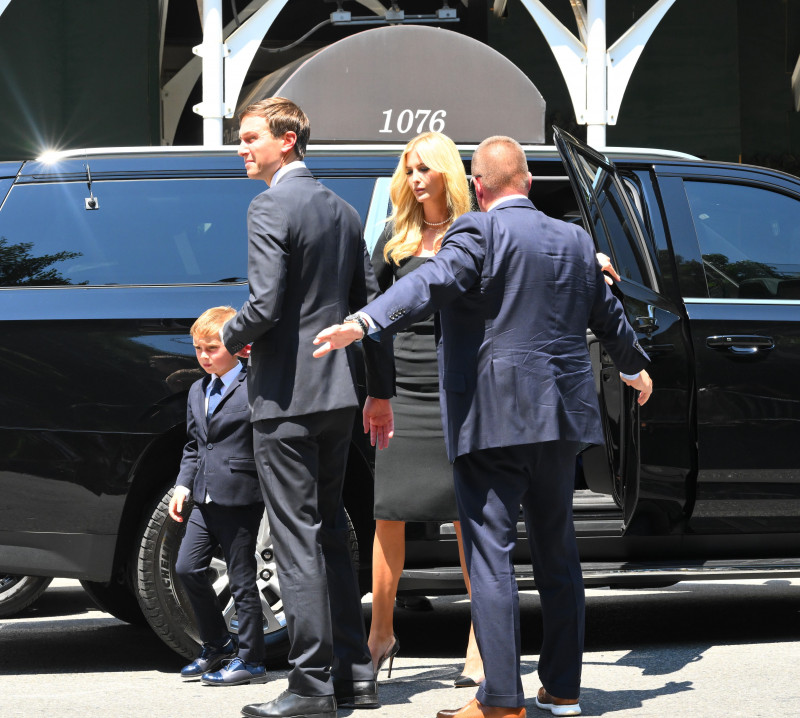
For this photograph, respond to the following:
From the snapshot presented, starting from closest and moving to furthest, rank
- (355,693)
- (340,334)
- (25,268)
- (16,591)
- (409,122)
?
1. (340,334)
2. (355,693)
3. (25,268)
4. (16,591)
5. (409,122)

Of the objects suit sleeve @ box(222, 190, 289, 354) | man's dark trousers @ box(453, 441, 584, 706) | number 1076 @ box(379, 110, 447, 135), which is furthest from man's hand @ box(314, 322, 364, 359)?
number 1076 @ box(379, 110, 447, 135)

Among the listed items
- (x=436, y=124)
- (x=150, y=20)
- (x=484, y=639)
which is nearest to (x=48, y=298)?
(x=484, y=639)

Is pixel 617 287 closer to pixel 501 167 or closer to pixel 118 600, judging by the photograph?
pixel 501 167

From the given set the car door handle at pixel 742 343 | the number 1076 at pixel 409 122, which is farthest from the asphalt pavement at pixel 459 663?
the number 1076 at pixel 409 122

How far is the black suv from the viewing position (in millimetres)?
4555

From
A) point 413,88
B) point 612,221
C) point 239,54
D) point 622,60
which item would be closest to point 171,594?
point 612,221

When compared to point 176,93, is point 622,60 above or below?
below

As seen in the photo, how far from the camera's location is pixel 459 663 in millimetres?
5043

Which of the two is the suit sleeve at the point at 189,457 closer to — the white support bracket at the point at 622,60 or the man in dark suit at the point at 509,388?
the man in dark suit at the point at 509,388

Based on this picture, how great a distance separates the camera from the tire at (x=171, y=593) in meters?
4.70

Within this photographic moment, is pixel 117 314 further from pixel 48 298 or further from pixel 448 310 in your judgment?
pixel 448 310

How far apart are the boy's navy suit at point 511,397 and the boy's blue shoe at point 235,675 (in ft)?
3.45

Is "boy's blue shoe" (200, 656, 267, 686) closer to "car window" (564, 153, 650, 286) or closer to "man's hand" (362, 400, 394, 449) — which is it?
"man's hand" (362, 400, 394, 449)

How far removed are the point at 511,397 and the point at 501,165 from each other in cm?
71
